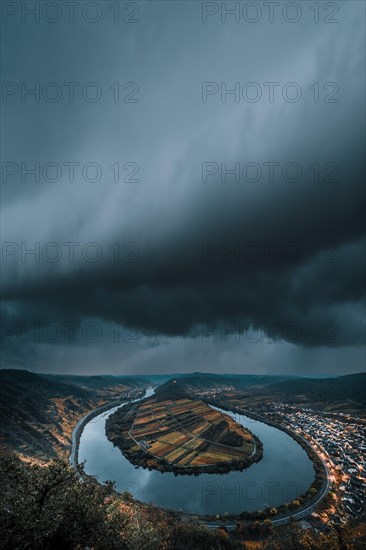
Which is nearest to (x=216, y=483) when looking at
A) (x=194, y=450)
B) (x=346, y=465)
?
(x=194, y=450)

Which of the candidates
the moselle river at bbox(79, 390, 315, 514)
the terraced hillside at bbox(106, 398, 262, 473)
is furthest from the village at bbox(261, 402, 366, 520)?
the terraced hillside at bbox(106, 398, 262, 473)

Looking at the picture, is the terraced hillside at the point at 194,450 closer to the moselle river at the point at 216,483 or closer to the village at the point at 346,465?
the moselle river at the point at 216,483

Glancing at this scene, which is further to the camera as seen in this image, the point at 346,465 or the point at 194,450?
the point at 194,450

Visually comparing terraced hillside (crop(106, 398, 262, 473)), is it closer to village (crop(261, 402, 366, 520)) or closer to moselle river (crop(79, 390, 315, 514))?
moselle river (crop(79, 390, 315, 514))

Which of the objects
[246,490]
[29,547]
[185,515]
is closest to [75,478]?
[29,547]

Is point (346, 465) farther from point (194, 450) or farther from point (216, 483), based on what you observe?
point (194, 450)

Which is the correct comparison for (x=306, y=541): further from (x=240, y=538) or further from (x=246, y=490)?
(x=246, y=490)

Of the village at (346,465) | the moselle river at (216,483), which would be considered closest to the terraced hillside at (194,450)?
the moselle river at (216,483)

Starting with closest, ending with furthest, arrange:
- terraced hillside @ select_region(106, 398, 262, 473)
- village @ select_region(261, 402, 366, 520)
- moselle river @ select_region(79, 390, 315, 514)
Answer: village @ select_region(261, 402, 366, 520) → moselle river @ select_region(79, 390, 315, 514) → terraced hillside @ select_region(106, 398, 262, 473)
